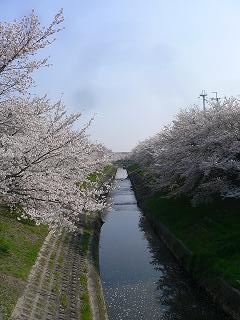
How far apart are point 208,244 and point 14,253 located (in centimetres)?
913

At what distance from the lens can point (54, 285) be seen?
16625 millimetres

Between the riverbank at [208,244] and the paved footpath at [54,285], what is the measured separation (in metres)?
5.35

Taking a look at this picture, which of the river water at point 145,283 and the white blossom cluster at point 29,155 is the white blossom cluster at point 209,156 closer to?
the river water at point 145,283

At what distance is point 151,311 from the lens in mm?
17062

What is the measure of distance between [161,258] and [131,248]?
12.1 ft

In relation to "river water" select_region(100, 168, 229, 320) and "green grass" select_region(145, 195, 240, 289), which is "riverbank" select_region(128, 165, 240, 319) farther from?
"river water" select_region(100, 168, 229, 320)

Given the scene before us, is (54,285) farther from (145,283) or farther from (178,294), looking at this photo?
(178,294)

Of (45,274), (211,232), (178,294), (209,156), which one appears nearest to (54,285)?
(45,274)

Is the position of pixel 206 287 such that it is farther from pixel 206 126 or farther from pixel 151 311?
pixel 206 126

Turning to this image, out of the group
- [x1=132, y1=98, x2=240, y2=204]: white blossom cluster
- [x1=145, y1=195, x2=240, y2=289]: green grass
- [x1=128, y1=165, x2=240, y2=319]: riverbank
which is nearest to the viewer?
[x1=128, y1=165, x2=240, y2=319]: riverbank

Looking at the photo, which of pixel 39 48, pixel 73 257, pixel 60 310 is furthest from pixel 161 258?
pixel 39 48

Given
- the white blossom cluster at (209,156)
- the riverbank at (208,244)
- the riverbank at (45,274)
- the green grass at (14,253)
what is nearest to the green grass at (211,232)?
the riverbank at (208,244)

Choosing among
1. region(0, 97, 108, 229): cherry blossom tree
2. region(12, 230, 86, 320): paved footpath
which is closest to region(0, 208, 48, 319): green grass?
region(12, 230, 86, 320): paved footpath

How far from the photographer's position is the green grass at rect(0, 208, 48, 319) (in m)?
13.7
